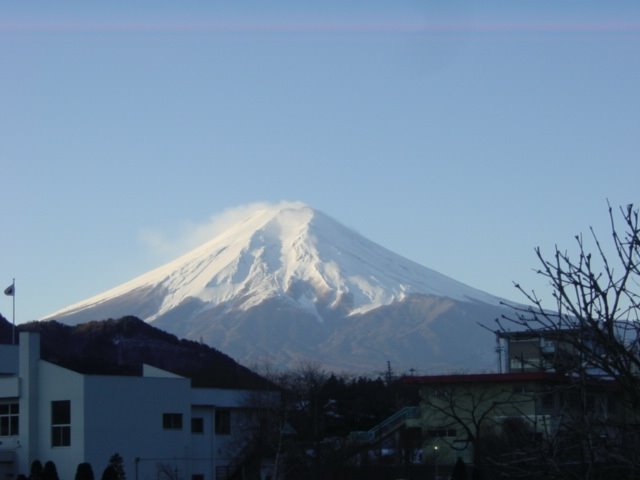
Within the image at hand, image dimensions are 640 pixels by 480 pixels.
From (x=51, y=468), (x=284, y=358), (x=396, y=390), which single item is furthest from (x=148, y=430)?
(x=284, y=358)

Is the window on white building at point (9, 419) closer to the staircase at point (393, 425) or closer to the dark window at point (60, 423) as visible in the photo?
the dark window at point (60, 423)

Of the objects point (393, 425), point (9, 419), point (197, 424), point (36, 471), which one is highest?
point (9, 419)

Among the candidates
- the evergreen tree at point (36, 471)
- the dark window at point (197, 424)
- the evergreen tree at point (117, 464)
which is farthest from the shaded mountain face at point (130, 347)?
the evergreen tree at point (36, 471)

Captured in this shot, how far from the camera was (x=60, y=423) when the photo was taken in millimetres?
43562

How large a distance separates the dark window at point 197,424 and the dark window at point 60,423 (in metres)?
6.20

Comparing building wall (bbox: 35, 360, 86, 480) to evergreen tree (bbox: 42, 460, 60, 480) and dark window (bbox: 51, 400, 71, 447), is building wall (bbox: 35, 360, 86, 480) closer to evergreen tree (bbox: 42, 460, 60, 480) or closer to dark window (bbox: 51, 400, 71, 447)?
dark window (bbox: 51, 400, 71, 447)

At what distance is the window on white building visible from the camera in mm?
44406

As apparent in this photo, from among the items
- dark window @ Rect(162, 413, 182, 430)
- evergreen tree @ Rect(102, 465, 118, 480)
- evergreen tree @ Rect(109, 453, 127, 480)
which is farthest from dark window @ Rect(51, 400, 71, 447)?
evergreen tree @ Rect(102, 465, 118, 480)

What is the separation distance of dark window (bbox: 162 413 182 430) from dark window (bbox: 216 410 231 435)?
127 inches

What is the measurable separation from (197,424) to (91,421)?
644cm

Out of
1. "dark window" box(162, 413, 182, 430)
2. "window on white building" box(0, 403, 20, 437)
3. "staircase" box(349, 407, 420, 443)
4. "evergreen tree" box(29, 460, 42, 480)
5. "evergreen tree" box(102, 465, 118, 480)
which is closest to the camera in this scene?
"evergreen tree" box(102, 465, 118, 480)

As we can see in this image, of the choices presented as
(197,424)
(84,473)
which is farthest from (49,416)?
(84,473)

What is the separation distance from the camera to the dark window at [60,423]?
Answer: 43219mm

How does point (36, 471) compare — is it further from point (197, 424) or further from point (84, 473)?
point (197, 424)
